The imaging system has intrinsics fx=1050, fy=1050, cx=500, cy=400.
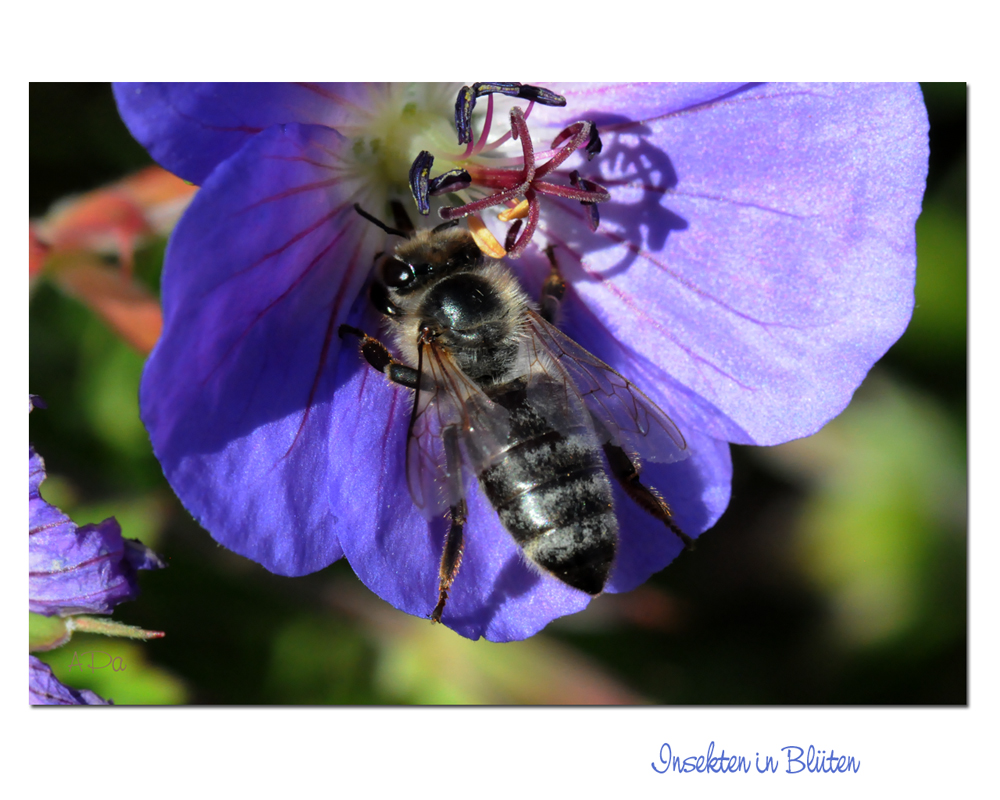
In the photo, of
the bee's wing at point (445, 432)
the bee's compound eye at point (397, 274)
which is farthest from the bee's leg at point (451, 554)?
the bee's compound eye at point (397, 274)

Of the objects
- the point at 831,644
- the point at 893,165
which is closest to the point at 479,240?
the point at 893,165

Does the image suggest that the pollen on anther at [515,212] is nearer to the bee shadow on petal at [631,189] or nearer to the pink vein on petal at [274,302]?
the bee shadow on petal at [631,189]

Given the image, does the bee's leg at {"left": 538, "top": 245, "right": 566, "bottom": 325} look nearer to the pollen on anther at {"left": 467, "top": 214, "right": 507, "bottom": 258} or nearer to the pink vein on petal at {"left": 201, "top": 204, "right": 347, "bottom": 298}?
the pollen on anther at {"left": 467, "top": 214, "right": 507, "bottom": 258}

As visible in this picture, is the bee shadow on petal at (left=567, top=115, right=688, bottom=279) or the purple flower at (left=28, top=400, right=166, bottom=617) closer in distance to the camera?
the purple flower at (left=28, top=400, right=166, bottom=617)

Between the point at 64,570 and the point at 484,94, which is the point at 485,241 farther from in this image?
the point at 64,570

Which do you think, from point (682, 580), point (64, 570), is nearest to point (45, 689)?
point (64, 570)

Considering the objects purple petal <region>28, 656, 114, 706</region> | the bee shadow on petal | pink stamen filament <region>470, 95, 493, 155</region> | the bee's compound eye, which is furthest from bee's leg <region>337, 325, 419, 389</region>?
purple petal <region>28, 656, 114, 706</region>
